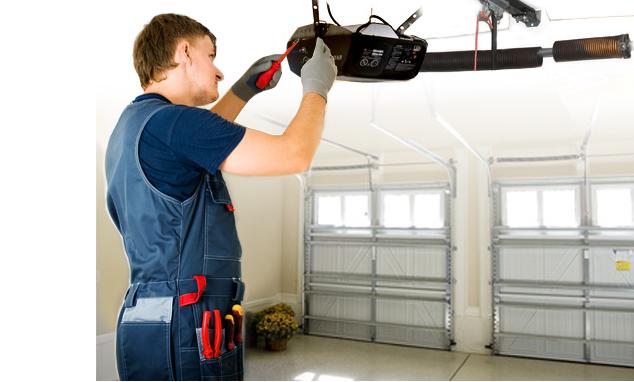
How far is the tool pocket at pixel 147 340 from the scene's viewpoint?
1295mm

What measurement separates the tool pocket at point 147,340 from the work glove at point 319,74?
0.64m

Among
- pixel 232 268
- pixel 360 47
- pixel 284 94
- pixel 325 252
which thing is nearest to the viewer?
pixel 232 268

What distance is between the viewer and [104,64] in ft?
12.8

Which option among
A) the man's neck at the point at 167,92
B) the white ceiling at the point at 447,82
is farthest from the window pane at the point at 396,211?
the man's neck at the point at 167,92

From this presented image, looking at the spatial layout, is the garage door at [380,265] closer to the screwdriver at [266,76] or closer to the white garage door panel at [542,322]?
the white garage door panel at [542,322]

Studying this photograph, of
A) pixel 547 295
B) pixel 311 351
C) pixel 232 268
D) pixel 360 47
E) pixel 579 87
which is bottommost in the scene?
pixel 311 351

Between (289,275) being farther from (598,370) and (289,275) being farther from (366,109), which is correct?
(598,370)

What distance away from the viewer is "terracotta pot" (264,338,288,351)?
23.1 feet

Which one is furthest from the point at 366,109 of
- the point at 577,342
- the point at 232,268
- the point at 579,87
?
the point at 232,268

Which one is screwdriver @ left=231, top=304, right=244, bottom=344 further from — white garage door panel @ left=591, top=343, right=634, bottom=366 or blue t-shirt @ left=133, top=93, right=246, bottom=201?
white garage door panel @ left=591, top=343, right=634, bottom=366

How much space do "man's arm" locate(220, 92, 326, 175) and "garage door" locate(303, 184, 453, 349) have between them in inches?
249

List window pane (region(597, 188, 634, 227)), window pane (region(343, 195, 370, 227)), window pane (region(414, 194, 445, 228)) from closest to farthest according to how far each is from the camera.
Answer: window pane (region(597, 188, 634, 227))
window pane (region(414, 194, 445, 228))
window pane (region(343, 195, 370, 227))

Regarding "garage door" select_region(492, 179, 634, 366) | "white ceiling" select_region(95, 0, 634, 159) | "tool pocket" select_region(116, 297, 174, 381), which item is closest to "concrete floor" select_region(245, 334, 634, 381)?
"garage door" select_region(492, 179, 634, 366)

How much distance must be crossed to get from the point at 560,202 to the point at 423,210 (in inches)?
69.5
